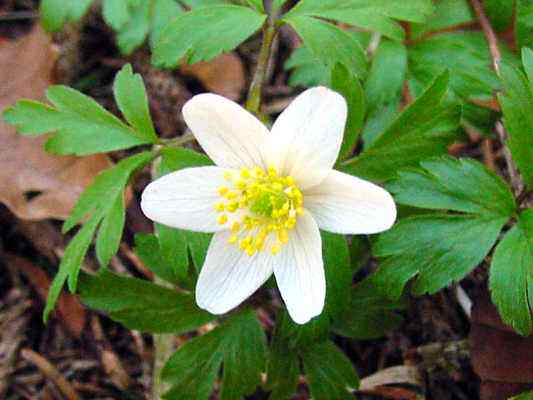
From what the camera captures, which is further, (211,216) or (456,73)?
(456,73)

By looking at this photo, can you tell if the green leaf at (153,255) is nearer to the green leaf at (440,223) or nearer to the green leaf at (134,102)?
the green leaf at (134,102)

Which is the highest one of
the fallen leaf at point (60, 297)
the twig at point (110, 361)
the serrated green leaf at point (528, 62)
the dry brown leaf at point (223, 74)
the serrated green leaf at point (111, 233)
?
the serrated green leaf at point (528, 62)

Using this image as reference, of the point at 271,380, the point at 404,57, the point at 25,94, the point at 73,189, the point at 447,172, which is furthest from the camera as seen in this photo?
the point at 25,94

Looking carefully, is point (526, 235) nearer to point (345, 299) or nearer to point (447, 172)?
point (447, 172)

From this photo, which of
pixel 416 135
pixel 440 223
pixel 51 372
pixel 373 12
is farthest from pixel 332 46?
pixel 51 372

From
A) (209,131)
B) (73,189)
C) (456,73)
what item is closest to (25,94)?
(73,189)

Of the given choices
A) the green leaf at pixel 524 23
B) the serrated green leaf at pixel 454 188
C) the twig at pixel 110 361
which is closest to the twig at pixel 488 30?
the green leaf at pixel 524 23
